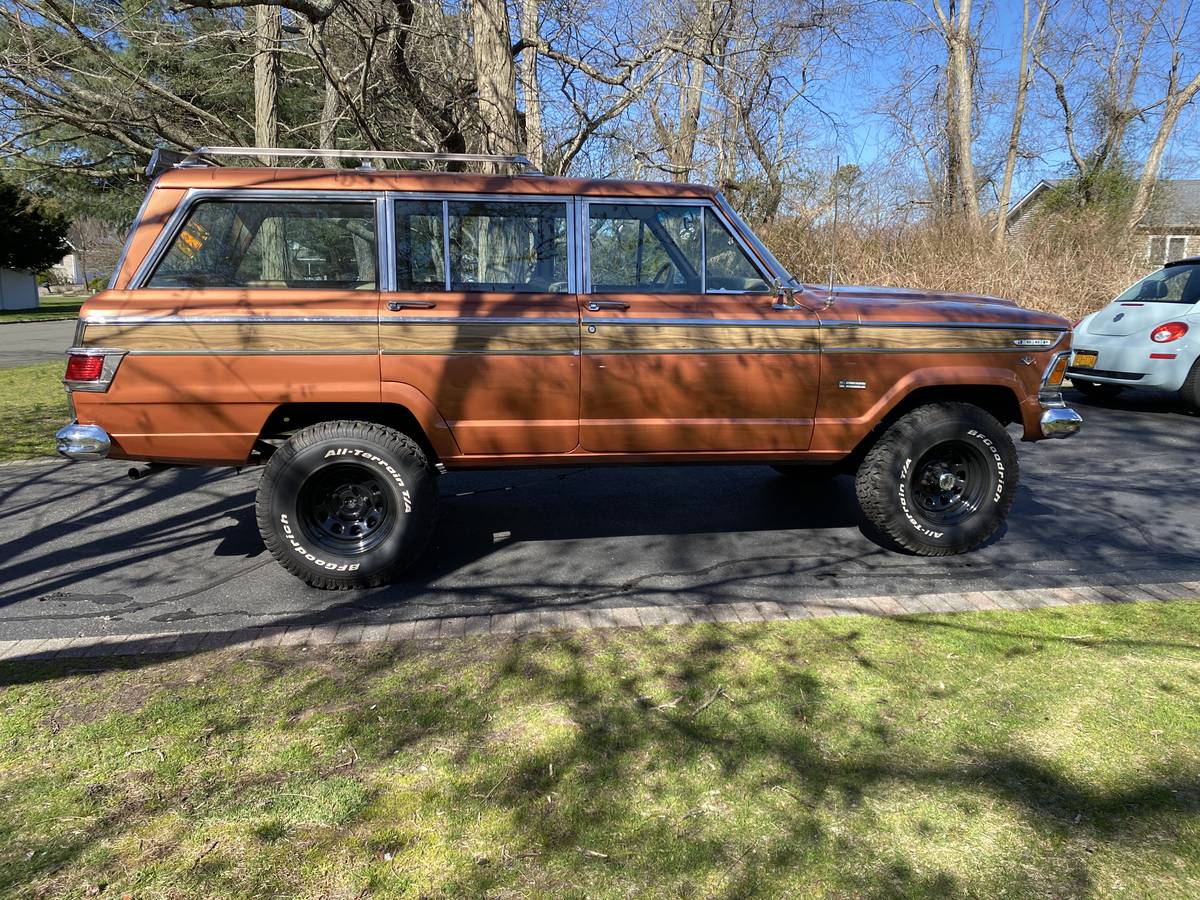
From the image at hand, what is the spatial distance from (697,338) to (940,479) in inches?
70.1

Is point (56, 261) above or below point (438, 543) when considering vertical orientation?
above

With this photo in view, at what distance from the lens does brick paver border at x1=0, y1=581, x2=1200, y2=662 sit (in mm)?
3680

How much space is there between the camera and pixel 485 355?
4273 mm

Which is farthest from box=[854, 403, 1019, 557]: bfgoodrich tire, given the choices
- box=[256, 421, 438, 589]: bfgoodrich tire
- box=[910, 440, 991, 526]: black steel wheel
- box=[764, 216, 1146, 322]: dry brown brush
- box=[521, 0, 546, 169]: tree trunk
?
box=[764, 216, 1146, 322]: dry brown brush

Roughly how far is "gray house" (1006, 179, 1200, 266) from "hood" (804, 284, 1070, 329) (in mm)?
12882

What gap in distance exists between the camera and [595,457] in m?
4.56

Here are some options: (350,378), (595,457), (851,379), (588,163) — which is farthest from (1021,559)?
(588,163)

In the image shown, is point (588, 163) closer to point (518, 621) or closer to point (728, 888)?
point (518, 621)

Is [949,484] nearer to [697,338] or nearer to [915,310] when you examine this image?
[915,310]

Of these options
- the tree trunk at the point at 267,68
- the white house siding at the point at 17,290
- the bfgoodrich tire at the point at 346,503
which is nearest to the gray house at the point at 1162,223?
the tree trunk at the point at 267,68

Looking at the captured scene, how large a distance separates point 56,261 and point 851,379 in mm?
46721

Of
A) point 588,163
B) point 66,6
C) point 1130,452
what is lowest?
point 1130,452

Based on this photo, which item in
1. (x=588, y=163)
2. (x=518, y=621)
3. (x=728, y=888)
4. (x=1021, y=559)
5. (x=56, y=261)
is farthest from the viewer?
(x=56, y=261)

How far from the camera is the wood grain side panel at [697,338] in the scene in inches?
172
